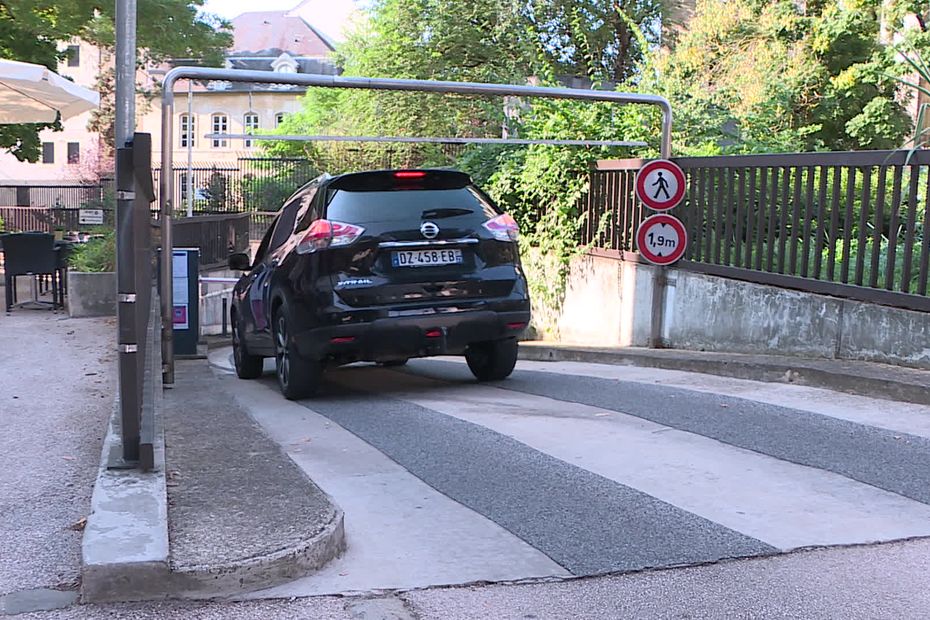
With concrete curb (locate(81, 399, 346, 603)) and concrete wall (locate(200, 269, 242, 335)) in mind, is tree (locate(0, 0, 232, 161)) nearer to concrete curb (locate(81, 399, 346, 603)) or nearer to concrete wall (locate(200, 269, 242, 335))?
concrete wall (locate(200, 269, 242, 335))

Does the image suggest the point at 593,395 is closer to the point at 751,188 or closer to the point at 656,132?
the point at 751,188

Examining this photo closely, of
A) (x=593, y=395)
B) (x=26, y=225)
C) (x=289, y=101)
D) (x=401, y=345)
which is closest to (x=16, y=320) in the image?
(x=401, y=345)

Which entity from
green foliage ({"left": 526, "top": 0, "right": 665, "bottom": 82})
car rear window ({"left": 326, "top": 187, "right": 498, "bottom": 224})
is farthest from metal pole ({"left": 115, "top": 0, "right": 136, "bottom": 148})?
green foliage ({"left": 526, "top": 0, "right": 665, "bottom": 82})

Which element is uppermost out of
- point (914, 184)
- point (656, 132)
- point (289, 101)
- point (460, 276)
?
point (289, 101)

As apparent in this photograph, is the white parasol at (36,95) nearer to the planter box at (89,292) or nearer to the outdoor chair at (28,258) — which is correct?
the outdoor chair at (28,258)

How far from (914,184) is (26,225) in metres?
32.5

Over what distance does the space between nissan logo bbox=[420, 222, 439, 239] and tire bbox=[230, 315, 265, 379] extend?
9.77 ft

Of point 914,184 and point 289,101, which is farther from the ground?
point 289,101

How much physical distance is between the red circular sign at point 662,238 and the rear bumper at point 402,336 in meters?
3.74

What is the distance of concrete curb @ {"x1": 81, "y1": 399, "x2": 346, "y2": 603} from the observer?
3.63 meters

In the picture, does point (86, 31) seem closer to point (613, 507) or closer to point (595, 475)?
point (595, 475)

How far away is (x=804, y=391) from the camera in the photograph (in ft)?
26.6

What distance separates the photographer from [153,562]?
363 cm

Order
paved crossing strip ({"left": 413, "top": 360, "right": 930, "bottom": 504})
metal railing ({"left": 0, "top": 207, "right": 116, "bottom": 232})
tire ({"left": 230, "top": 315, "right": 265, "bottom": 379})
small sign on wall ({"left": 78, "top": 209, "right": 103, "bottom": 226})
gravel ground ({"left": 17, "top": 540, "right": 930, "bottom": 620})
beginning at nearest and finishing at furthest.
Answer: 1. gravel ground ({"left": 17, "top": 540, "right": 930, "bottom": 620})
2. paved crossing strip ({"left": 413, "top": 360, "right": 930, "bottom": 504})
3. tire ({"left": 230, "top": 315, "right": 265, "bottom": 379})
4. small sign on wall ({"left": 78, "top": 209, "right": 103, "bottom": 226})
5. metal railing ({"left": 0, "top": 207, "right": 116, "bottom": 232})
